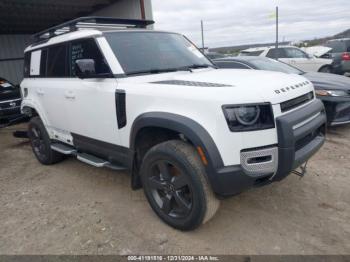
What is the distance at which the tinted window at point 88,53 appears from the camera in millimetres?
3305

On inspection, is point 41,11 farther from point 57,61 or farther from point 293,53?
point 293,53

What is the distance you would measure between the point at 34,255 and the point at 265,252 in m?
2.13

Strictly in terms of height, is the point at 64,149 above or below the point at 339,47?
below

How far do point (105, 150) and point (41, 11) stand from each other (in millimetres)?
9809

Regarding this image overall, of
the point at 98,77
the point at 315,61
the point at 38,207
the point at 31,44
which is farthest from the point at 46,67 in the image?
the point at 315,61

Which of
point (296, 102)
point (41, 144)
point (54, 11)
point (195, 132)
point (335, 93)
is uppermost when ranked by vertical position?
point (54, 11)

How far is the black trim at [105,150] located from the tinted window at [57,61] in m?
0.90

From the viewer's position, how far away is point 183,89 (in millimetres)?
2551

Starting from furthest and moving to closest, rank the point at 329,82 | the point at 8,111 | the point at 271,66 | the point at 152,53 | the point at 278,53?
1. the point at 278,53
2. the point at 8,111
3. the point at 271,66
4. the point at 329,82
5. the point at 152,53

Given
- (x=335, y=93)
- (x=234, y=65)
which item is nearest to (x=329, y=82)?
(x=335, y=93)

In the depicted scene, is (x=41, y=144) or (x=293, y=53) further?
(x=293, y=53)

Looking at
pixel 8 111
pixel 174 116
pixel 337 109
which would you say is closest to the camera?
pixel 174 116

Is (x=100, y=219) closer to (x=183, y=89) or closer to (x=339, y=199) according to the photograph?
(x=183, y=89)

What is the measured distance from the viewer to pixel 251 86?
2432 mm
